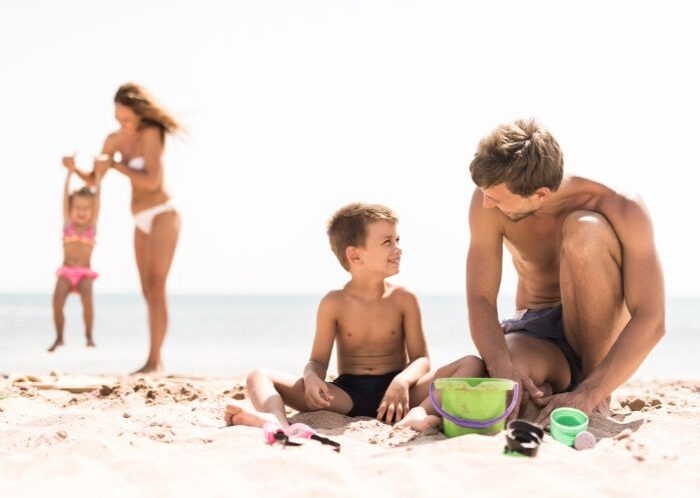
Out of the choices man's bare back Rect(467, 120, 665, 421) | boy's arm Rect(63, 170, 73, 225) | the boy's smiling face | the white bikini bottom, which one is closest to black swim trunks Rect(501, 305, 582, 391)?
man's bare back Rect(467, 120, 665, 421)

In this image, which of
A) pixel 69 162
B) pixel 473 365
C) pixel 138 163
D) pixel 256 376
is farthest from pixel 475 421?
pixel 69 162

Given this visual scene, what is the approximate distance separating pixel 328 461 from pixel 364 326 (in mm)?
1375

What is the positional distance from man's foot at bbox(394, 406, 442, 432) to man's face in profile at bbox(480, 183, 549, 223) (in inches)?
34.2

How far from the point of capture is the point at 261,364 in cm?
1197

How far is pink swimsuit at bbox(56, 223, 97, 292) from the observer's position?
8734mm

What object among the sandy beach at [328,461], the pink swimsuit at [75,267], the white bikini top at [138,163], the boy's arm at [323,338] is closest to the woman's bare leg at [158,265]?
the white bikini top at [138,163]

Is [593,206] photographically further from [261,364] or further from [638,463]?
[261,364]

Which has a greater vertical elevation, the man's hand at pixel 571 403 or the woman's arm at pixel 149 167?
the woman's arm at pixel 149 167

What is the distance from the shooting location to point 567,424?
3.16 metres

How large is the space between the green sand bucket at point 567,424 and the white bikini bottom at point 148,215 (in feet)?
14.9

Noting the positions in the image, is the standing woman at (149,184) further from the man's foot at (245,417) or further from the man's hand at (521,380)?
the man's hand at (521,380)

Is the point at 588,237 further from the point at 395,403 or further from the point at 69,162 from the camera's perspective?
the point at 69,162

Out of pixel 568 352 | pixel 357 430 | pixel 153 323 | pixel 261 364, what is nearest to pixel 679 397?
pixel 568 352

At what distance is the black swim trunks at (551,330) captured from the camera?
373cm
